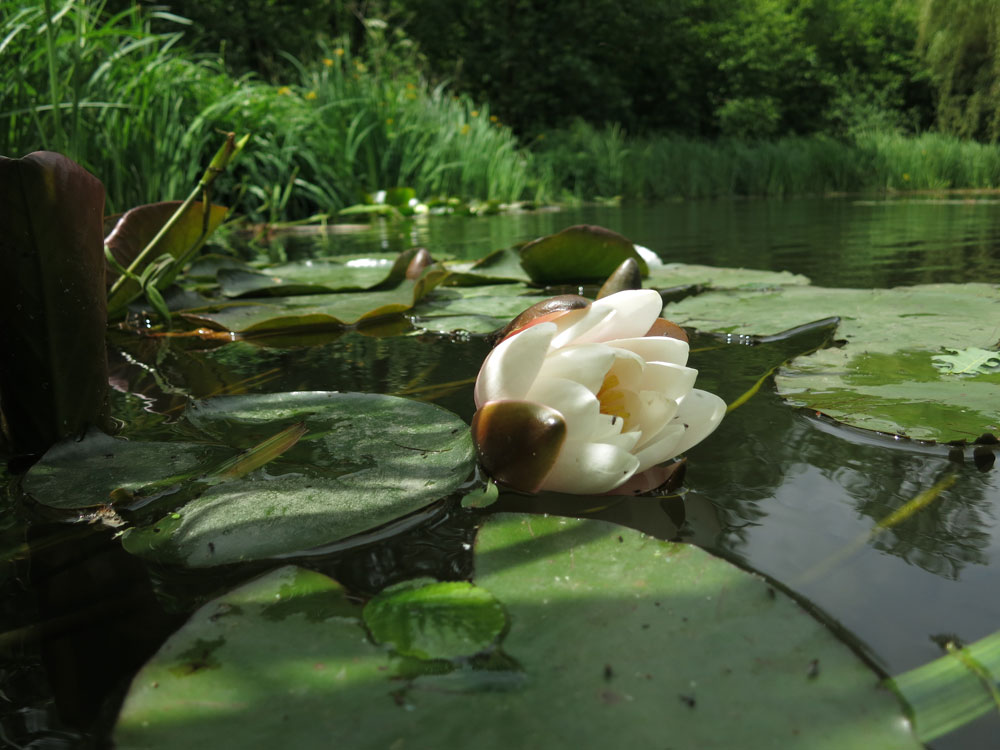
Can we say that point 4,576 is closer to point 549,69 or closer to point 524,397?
point 524,397

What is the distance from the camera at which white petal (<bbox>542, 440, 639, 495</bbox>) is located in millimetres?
500

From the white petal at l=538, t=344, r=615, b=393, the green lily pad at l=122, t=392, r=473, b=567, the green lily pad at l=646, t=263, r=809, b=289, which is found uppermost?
the white petal at l=538, t=344, r=615, b=393

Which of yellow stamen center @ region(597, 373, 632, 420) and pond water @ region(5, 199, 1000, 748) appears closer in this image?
pond water @ region(5, 199, 1000, 748)

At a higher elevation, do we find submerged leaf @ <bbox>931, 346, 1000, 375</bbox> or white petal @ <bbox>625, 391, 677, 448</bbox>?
white petal @ <bbox>625, 391, 677, 448</bbox>

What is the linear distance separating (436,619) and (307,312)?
972 mm

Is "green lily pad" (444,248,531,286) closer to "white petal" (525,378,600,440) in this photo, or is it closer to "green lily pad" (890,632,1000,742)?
"white petal" (525,378,600,440)

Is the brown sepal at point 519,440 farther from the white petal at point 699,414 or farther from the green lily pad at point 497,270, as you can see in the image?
the green lily pad at point 497,270

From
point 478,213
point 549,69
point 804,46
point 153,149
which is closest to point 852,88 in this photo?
point 804,46

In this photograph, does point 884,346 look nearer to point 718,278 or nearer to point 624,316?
point 624,316

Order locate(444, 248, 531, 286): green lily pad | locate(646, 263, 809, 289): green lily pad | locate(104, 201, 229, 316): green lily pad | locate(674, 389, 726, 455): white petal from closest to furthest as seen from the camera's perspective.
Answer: locate(674, 389, 726, 455): white petal → locate(104, 201, 229, 316): green lily pad → locate(646, 263, 809, 289): green lily pad → locate(444, 248, 531, 286): green lily pad

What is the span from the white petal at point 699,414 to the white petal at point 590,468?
0.08 m

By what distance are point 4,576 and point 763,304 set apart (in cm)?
118

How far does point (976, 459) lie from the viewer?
602 mm

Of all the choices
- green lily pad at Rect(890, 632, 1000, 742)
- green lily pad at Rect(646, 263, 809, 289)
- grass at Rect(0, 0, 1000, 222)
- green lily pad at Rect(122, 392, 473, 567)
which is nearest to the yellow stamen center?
green lily pad at Rect(122, 392, 473, 567)
